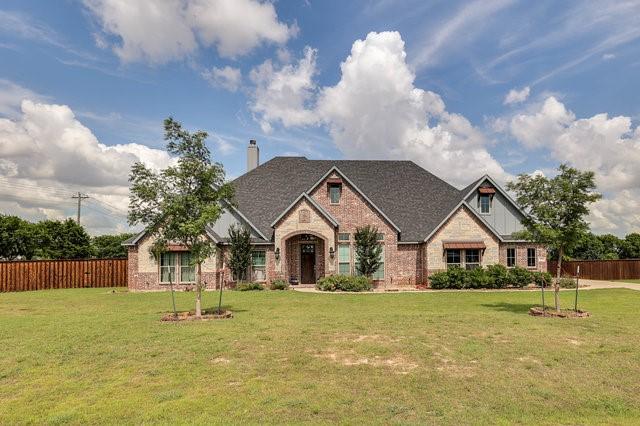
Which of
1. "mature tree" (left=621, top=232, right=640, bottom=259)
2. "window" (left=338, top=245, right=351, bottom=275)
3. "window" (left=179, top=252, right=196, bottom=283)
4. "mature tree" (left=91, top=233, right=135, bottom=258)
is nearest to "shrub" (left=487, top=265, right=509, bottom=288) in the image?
"window" (left=338, top=245, right=351, bottom=275)

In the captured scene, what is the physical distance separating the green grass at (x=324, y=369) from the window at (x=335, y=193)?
1605cm

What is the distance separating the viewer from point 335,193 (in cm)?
3180

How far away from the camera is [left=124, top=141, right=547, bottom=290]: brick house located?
96.2ft

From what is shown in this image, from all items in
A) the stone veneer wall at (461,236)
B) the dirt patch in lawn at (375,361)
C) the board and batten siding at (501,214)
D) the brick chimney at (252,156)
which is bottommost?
the dirt patch in lawn at (375,361)

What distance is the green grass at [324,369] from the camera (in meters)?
6.78

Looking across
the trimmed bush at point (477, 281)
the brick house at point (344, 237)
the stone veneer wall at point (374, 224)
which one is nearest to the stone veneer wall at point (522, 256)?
the brick house at point (344, 237)

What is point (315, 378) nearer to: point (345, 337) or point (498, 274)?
point (345, 337)

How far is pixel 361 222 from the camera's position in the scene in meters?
31.4

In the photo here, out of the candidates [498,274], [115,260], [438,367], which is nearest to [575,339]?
[438,367]

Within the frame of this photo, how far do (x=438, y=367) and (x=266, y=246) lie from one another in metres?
22.4

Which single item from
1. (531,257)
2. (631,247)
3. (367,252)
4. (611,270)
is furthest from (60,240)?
(631,247)

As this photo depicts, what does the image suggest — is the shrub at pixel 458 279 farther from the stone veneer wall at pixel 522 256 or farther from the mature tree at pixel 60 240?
the mature tree at pixel 60 240

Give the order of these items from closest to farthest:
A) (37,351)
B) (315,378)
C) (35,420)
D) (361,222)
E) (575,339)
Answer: (35,420) < (315,378) < (37,351) < (575,339) < (361,222)

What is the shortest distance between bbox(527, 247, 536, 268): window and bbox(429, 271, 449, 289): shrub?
23.8 ft
